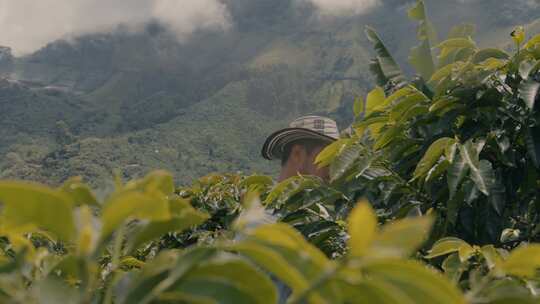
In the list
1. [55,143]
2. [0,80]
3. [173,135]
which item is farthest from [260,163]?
[0,80]

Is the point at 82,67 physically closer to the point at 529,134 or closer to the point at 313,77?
the point at 313,77

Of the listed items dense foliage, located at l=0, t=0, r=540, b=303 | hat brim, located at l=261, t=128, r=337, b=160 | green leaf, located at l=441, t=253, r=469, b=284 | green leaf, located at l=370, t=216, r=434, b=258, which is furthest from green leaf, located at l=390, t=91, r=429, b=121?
hat brim, located at l=261, t=128, r=337, b=160

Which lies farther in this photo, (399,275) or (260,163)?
(260,163)

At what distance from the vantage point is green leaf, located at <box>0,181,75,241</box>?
0.34 meters

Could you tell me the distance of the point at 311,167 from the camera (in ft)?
15.5

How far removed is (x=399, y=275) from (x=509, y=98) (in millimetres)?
1499

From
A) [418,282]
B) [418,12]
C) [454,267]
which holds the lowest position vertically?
[418,282]

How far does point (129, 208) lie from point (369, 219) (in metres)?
0.14

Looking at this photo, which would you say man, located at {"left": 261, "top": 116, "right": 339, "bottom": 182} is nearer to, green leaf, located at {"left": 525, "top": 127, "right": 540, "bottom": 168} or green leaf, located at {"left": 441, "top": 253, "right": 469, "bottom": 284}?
green leaf, located at {"left": 525, "top": 127, "right": 540, "bottom": 168}

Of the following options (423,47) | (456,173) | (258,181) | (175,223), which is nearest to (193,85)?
(423,47)

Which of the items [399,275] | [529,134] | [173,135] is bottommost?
[399,275]

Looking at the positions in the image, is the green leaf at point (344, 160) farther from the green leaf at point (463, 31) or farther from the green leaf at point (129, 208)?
the green leaf at point (129, 208)

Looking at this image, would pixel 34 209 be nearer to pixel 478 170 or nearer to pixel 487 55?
pixel 478 170

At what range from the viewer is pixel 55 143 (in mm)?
72000
